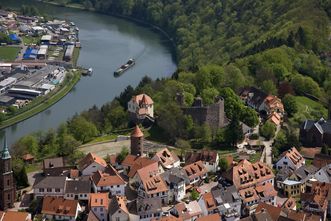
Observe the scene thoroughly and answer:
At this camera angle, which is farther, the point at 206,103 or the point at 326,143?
the point at 206,103

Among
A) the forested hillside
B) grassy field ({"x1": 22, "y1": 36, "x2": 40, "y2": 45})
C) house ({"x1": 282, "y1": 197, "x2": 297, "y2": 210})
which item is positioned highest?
the forested hillside

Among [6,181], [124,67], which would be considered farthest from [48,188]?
[124,67]

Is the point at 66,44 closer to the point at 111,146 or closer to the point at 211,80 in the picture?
the point at 211,80

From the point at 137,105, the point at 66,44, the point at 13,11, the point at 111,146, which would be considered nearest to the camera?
the point at 111,146

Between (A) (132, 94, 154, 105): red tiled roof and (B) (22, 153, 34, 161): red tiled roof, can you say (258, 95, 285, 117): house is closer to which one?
(A) (132, 94, 154, 105): red tiled roof

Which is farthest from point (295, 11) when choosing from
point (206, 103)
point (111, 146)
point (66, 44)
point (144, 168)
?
point (144, 168)

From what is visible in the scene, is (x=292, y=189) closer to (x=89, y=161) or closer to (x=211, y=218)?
(x=211, y=218)

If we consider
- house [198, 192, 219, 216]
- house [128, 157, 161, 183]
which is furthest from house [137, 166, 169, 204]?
house [198, 192, 219, 216]

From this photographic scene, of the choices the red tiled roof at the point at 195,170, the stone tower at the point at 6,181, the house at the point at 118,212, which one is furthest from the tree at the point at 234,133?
the stone tower at the point at 6,181
